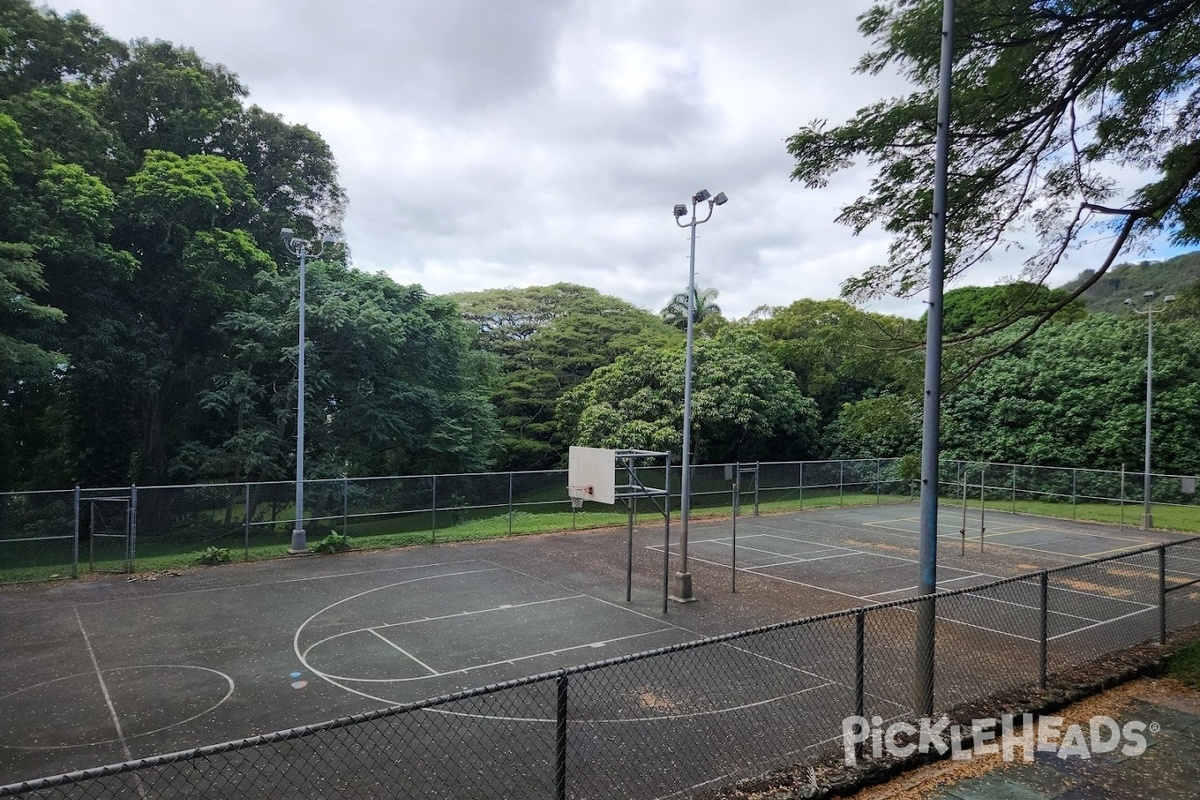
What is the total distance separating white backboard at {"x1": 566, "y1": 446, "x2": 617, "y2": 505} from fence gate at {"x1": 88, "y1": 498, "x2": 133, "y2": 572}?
32.9 feet

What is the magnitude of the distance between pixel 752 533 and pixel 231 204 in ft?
66.5

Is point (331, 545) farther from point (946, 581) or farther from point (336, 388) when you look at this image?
point (946, 581)

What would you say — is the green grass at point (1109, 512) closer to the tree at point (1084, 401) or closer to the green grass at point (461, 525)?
the green grass at point (461, 525)

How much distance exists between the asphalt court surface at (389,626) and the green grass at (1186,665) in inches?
98.9

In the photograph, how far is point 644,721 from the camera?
7.51 m

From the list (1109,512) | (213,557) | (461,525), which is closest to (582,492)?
(213,557)

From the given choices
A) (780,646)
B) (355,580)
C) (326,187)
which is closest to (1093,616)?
(780,646)

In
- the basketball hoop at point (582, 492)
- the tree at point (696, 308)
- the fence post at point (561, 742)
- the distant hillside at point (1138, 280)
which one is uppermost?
the distant hillside at point (1138, 280)

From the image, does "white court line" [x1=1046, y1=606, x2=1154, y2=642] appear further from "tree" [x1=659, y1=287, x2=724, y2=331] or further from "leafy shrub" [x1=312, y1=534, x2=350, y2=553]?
"tree" [x1=659, y1=287, x2=724, y2=331]

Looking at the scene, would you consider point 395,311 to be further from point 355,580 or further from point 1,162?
point 355,580

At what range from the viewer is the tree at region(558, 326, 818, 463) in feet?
95.0

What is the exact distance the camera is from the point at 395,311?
85.6ft

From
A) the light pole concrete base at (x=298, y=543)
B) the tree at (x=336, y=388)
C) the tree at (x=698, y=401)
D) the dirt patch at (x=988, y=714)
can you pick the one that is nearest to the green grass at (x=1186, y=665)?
the dirt patch at (x=988, y=714)

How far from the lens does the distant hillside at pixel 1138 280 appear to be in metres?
48.6
